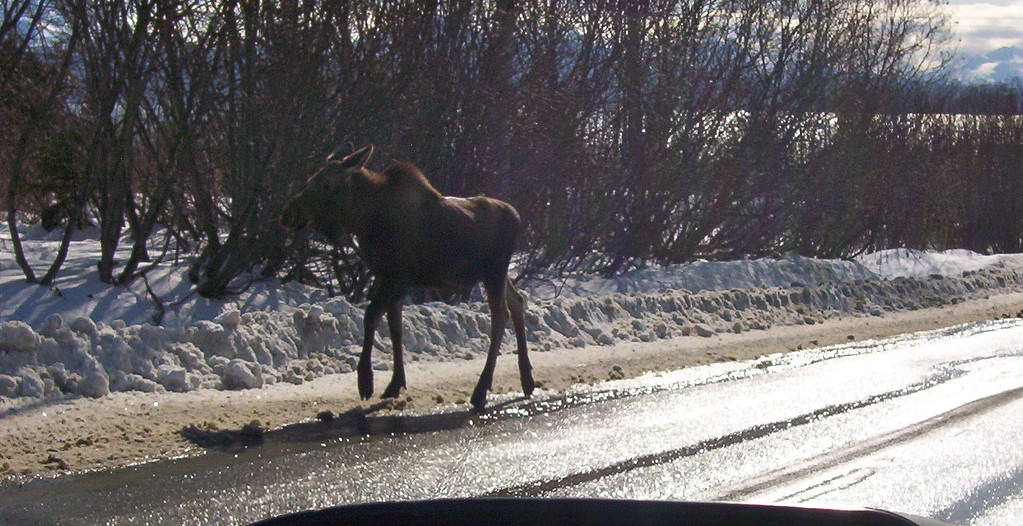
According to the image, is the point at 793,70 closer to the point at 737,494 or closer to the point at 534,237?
the point at 534,237

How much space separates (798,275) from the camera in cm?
2283

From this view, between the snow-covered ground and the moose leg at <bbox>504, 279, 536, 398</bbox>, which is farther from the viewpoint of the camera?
the moose leg at <bbox>504, 279, 536, 398</bbox>

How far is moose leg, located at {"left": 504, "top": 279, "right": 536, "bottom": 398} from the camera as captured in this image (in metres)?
11.0

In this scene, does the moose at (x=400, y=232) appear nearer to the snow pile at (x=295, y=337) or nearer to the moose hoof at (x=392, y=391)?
the moose hoof at (x=392, y=391)

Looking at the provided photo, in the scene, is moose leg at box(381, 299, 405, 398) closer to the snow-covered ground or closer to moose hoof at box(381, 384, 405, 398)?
moose hoof at box(381, 384, 405, 398)

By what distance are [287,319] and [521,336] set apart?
2.41m

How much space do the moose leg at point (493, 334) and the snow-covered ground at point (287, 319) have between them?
5.68 feet

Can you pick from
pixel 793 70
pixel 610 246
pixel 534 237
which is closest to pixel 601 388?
pixel 534 237

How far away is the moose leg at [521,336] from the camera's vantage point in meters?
11.0

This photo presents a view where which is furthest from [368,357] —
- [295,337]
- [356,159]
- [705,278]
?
[705,278]

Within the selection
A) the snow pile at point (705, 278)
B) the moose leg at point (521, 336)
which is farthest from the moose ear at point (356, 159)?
the snow pile at point (705, 278)

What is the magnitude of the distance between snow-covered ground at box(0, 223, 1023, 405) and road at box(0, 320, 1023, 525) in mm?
1837

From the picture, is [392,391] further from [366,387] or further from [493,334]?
[493,334]

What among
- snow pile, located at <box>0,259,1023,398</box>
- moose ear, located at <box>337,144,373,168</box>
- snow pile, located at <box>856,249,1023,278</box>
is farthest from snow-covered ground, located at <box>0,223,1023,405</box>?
snow pile, located at <box>856,249,1023,278</box>
